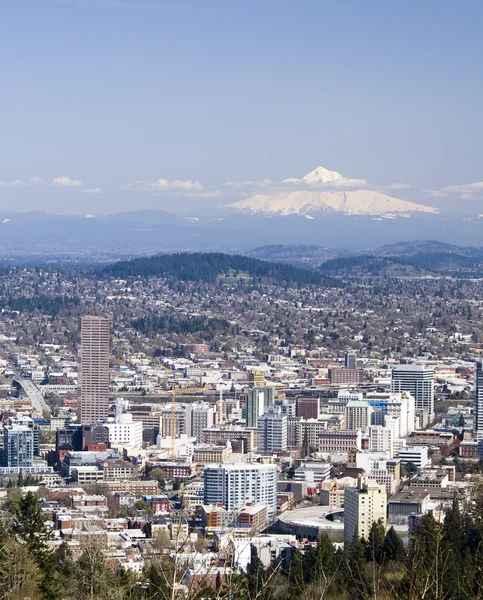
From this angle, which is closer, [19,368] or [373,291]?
[19,368]

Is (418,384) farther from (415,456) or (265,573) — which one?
(265,573)

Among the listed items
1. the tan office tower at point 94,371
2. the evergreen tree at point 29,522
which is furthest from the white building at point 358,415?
the evergreen tree at point 29,522

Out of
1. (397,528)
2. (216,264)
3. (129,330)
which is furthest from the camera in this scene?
(216,264)

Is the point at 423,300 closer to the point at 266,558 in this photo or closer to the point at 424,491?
the point at 424,491

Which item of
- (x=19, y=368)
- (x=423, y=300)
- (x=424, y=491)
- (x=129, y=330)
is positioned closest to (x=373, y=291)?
(x=423, y=300)

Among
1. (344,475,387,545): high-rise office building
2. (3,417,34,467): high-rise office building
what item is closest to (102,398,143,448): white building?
(3,417,34,467): high-rise office building

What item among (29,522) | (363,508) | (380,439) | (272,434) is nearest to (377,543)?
(363,508)
